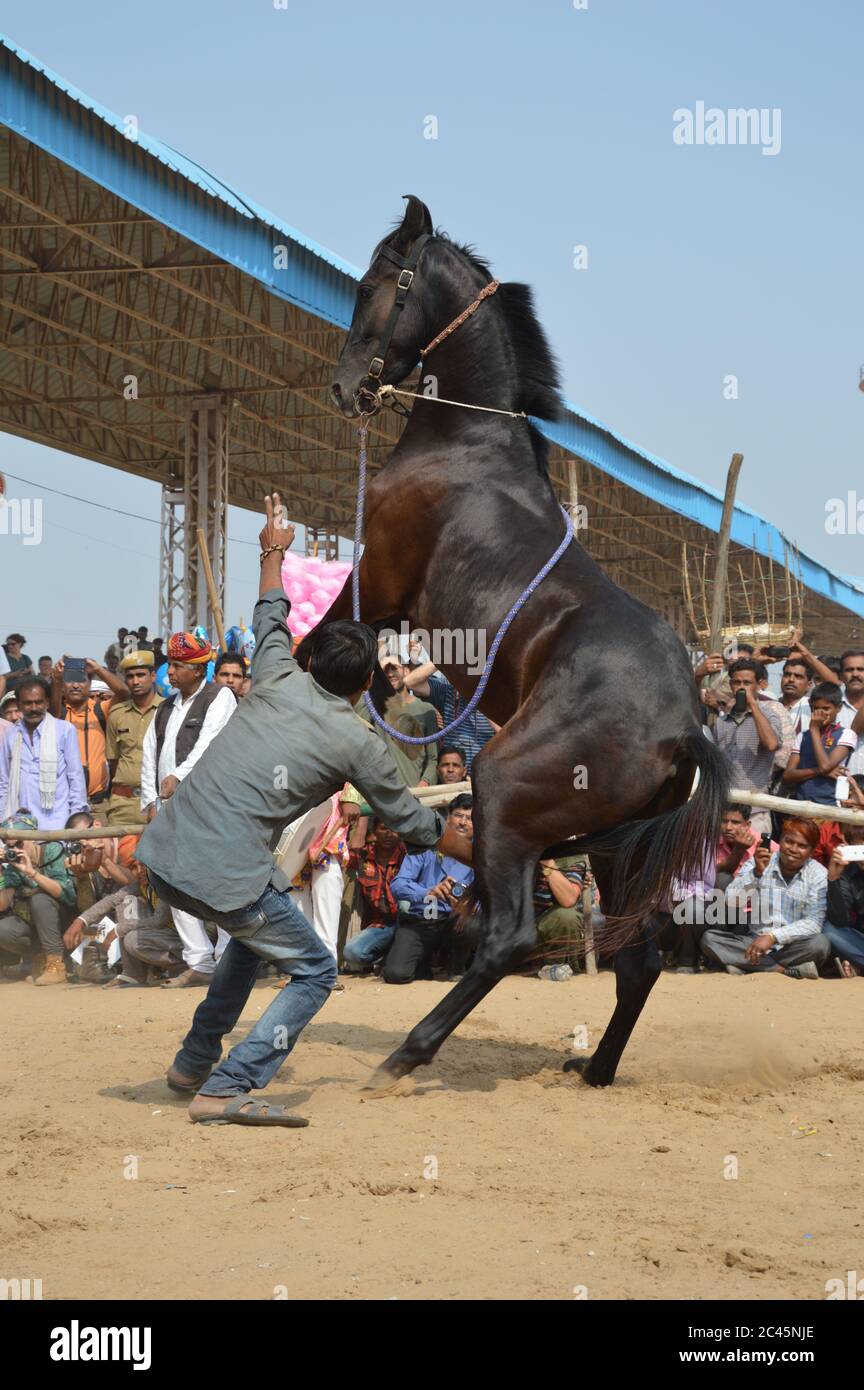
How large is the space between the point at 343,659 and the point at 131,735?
502 cm

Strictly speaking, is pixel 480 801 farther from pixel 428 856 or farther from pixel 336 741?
pixel 428 856

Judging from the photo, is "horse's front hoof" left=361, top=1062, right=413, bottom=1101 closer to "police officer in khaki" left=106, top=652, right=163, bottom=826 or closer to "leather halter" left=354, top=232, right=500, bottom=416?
"leather halter" left=354, top=232, right=500, bottom=416

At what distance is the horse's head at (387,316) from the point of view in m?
5.34

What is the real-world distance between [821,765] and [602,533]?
22.6 meters

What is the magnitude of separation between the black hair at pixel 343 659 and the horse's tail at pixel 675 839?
1010 mm

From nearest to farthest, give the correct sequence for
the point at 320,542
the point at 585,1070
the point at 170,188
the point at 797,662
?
the point at 585,1070, the point at 797,662, the point at 170,188, the point at 320,542

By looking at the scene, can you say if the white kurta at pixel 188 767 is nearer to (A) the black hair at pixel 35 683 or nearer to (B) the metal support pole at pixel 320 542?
(A) the black hair at pixel 35 683

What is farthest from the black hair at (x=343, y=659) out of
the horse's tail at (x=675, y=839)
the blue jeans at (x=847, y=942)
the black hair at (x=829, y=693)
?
the black hair at (x=829, y=693)

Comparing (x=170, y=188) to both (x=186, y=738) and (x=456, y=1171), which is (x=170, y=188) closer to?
(x=186, y=738)

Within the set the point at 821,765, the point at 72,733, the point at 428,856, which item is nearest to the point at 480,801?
the point at 428,856

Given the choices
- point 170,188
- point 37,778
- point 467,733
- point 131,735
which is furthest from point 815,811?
point 170,188

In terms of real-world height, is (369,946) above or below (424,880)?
below

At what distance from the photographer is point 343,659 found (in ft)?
15.7

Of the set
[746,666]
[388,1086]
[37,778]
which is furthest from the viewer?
[746,666]
